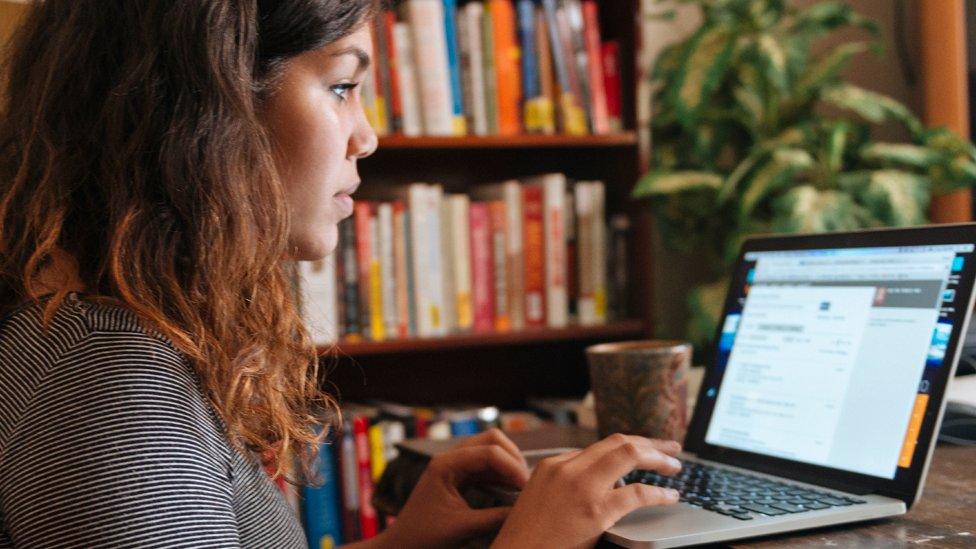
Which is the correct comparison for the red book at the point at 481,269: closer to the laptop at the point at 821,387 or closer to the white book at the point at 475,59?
the white book at the point at 475,59

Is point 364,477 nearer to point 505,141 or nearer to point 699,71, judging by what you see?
point 505,141

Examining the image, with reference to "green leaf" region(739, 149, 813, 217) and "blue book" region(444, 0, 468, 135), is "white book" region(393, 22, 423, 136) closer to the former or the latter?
"blue book" region(444, 0, 468, 135)

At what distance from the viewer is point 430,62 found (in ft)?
6.26

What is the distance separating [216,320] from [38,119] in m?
0.22

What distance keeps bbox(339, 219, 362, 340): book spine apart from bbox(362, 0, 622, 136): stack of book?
8.2 inches

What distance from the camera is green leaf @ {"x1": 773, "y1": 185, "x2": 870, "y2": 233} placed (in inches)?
70.2

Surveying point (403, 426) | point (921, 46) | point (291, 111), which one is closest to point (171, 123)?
point (291, 111)

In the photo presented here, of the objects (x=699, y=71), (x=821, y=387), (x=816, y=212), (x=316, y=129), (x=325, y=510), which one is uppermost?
(x=699, y=71)

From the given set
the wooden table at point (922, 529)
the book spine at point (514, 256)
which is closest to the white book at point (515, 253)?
the book spine at point (514, 256)

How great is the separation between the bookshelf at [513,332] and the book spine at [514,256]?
0.17ft

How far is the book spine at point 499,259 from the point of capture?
199 cm

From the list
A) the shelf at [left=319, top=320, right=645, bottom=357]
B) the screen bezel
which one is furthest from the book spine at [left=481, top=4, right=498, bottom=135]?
the screen bezel

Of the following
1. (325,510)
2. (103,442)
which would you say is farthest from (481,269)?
(103,442)

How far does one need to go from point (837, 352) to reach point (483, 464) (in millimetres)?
341
